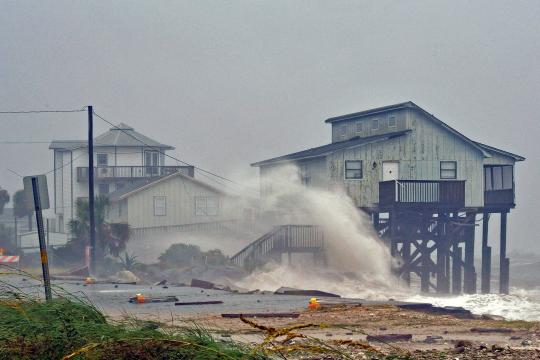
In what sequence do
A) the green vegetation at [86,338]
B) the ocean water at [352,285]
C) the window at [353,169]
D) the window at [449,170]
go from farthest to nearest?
the window at [449,170] < the window at [353,169] < the ocean water at [352,285] < the green vegetation at [86,338]

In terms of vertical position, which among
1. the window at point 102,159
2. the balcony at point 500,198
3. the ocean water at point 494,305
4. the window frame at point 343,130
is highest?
the window frame at point 343,130

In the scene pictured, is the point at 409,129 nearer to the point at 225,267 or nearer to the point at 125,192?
the point at 225,267

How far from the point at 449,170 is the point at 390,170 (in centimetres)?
338

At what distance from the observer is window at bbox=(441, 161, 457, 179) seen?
45125 mm

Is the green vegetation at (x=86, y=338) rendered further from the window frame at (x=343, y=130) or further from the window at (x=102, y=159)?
the window at (x=102, y=159)

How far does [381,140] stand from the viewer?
43562 millimetres

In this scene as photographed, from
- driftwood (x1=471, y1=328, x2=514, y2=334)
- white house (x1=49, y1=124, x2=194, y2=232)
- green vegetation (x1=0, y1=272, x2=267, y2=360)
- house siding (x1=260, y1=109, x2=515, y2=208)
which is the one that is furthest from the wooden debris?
white house (x1=49, y1=124, x2=194, y2=232)

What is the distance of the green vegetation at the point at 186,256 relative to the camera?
1744 inches

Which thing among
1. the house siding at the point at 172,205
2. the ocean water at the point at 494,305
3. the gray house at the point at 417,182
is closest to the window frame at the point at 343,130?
the gray house at the point at 417,182

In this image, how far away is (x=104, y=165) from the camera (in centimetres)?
7056

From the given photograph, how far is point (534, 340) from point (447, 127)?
30091 mm

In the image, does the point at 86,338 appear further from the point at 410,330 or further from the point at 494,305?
the point at 494,305

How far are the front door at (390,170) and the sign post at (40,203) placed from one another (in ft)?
99.4

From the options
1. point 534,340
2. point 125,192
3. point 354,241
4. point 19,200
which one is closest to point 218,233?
point 125,192
